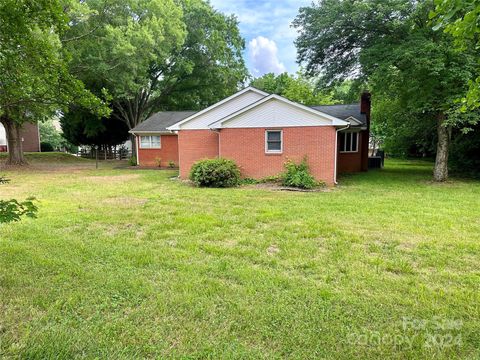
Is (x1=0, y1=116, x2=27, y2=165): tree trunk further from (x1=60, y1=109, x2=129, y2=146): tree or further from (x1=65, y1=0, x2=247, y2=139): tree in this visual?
(x1=60, y1=109, x2=129, y2=146): tree

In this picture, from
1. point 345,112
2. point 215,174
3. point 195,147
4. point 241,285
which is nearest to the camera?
point 241,285

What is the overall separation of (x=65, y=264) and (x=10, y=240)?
1.74 meters

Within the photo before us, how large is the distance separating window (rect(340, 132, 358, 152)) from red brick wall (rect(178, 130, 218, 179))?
293 inches

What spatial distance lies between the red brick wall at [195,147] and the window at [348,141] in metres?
7.45

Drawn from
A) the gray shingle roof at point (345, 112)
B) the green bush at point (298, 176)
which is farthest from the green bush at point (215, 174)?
the gray shingle roof at point (345, 112)

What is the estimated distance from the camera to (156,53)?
69.6ft

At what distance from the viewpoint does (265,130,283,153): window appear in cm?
1304

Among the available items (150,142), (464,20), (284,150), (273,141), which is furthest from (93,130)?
(464,20)

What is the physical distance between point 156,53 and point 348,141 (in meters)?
14.2

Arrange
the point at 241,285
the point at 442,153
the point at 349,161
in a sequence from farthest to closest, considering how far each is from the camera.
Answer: the point at 349,161
the point at 442,153
the point at 241,285

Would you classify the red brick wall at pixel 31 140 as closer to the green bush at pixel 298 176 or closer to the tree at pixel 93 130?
the tree at pixel 93 130

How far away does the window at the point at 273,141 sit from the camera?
1304 centimetres

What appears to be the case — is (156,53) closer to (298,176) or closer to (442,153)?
(298,176)

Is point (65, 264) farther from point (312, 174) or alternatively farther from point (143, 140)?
point (143, 140)
